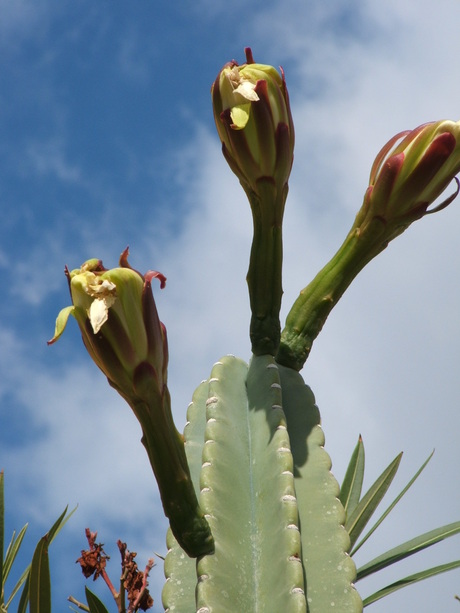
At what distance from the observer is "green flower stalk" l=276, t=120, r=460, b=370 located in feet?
5.23

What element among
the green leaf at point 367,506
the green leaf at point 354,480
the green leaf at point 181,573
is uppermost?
the green leaf at point 354,480

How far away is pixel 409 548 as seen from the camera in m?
2.16

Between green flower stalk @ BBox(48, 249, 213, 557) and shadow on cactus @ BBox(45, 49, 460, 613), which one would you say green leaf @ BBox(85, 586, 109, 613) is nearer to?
shadow on cactus @ BBox(45, 49, 460, 613)

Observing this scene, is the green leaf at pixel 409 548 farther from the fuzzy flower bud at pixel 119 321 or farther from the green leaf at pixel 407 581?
the fuzzy flower bud at pixel 119 321

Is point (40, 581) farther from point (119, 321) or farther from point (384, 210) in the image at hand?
point (384, 210)

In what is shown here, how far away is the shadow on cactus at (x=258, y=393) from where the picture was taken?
1.25 metres

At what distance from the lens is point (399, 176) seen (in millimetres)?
1617

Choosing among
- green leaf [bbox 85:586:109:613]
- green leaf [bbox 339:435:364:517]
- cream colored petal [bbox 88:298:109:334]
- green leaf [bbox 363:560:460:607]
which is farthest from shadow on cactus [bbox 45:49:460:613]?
green leaf [bbox 339:435:364:517]

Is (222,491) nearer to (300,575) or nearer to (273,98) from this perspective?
(300,575)

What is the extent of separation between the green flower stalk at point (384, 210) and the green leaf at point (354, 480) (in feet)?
2.87

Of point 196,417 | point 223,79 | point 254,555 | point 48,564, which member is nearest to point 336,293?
point 196,417

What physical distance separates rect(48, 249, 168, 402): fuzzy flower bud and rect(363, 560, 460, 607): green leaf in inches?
44.7

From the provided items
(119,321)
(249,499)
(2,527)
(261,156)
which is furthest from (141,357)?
(2,527)

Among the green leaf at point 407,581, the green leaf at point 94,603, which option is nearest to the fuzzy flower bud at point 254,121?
the green leaf at point 94,603
